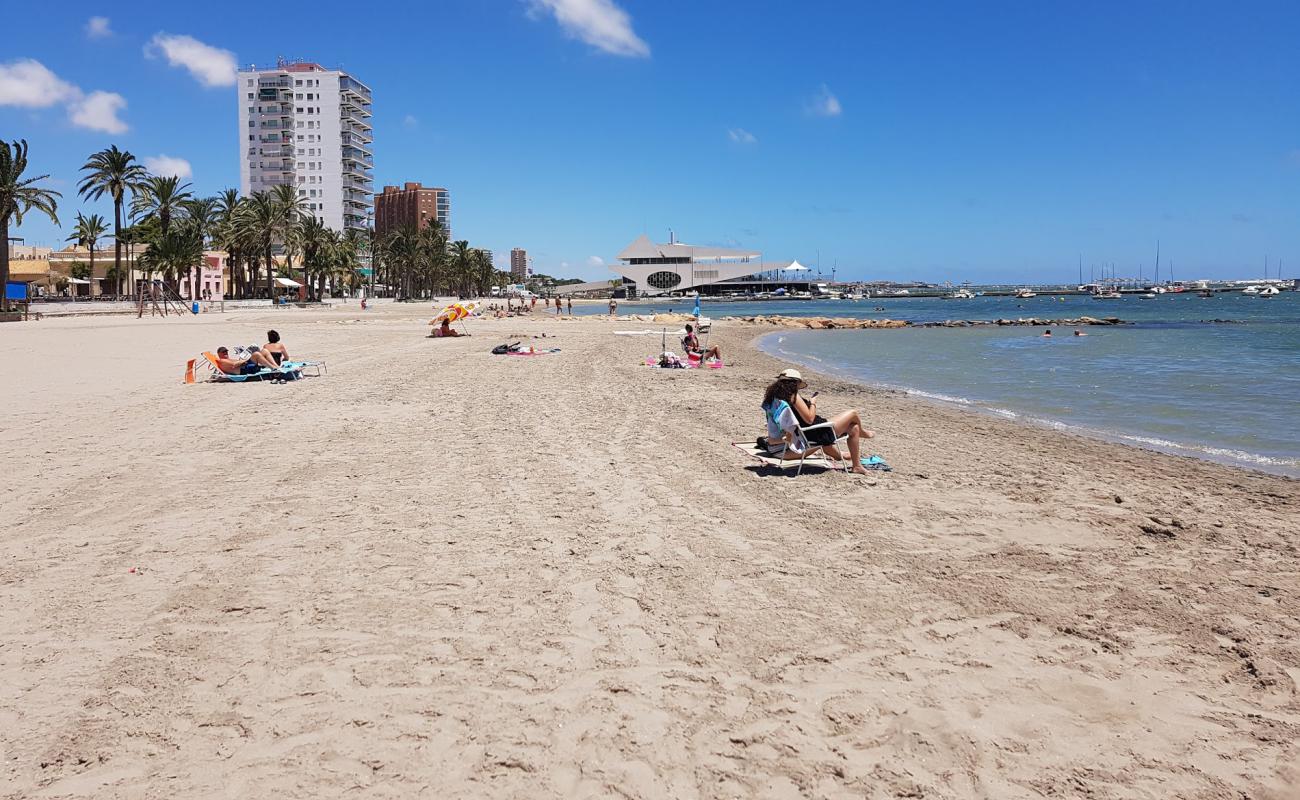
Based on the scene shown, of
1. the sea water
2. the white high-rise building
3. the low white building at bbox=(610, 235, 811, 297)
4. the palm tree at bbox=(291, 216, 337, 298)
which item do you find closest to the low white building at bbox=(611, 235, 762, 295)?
the low white building at bbox=(610, 235, 811, 297)

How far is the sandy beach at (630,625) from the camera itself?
3.30 meters

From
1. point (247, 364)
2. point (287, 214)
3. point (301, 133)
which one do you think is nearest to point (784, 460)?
point (247, 364)

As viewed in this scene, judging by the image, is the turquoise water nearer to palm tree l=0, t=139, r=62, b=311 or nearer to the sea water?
the sea water

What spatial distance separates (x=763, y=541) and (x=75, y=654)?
4.15m

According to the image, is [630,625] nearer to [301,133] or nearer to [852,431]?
[852,431]

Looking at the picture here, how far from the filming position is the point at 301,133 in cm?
11156

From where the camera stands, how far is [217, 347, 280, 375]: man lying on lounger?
15.3 metres

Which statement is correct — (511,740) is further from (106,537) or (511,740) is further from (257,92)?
(257,92)

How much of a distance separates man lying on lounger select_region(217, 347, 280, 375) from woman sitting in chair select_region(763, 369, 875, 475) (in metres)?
10.8

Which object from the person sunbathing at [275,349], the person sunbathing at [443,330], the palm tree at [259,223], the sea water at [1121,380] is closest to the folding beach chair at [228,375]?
the person sunbathing at [275,349]

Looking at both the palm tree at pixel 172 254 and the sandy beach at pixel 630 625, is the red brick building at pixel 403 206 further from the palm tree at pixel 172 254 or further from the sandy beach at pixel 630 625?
the sandy beach at pixel 630 625

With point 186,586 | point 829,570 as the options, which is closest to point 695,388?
point 829,570

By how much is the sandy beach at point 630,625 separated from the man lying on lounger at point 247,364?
5.91 metres

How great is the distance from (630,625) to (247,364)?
Result: 13.2 m
